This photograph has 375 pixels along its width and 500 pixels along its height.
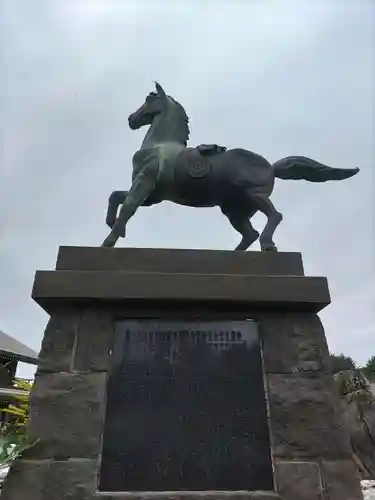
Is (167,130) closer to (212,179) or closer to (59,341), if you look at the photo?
(212,179)

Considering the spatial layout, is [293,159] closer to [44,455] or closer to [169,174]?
[169,174]

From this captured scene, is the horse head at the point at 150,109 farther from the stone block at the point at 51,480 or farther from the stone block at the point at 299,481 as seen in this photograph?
the stone block at the point at 299,481

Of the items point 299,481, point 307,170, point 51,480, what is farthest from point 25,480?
point 307,170

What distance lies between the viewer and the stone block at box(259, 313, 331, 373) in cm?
354

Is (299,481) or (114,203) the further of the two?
(114,203)

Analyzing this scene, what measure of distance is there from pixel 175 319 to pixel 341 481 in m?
1.67

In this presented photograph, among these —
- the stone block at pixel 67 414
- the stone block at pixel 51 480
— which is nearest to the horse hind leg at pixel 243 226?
the stone block at pixel 67 414

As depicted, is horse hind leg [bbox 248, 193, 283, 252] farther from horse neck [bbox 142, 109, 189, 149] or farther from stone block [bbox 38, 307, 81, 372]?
stone block [bbox 38, 307, 81, 372]

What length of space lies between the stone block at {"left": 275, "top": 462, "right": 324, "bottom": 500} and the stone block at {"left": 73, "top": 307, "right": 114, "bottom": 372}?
147 centimetres

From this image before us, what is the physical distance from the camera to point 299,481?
3.15m

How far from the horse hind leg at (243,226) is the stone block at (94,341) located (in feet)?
6.13

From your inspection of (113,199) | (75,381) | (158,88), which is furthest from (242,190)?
(75,381)

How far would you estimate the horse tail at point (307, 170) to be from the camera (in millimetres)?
4664

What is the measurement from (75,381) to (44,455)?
53cm
